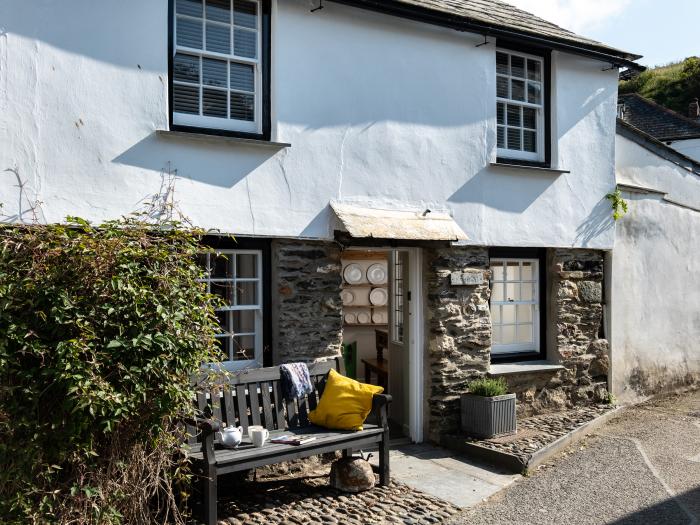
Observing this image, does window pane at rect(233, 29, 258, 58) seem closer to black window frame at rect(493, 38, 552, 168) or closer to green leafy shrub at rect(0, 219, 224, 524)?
green leafy shrub at rect(0, 219, 224, 524)

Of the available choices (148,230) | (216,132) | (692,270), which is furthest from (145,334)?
(692,270)

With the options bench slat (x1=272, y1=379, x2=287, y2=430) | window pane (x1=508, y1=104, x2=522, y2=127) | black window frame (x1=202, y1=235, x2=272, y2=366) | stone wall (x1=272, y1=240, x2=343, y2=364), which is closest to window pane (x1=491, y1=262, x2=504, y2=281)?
window pane (x1=508, y1=104, x2=522, y2=127)

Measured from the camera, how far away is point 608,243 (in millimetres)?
9781

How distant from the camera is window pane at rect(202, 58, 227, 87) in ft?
22.7

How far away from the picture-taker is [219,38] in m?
6.96

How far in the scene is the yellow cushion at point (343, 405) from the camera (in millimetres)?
6535

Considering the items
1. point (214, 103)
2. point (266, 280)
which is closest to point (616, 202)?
point (266, 280)

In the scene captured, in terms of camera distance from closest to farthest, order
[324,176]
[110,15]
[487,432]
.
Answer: [110,15], [324,176], [487,432]

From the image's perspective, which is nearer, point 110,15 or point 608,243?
point 110,15

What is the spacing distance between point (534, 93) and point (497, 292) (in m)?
2.77

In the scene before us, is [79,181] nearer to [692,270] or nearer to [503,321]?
[503,321]

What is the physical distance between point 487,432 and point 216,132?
455 centimetres

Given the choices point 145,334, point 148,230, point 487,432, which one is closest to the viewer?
point 145,334

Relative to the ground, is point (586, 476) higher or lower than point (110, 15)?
lower
